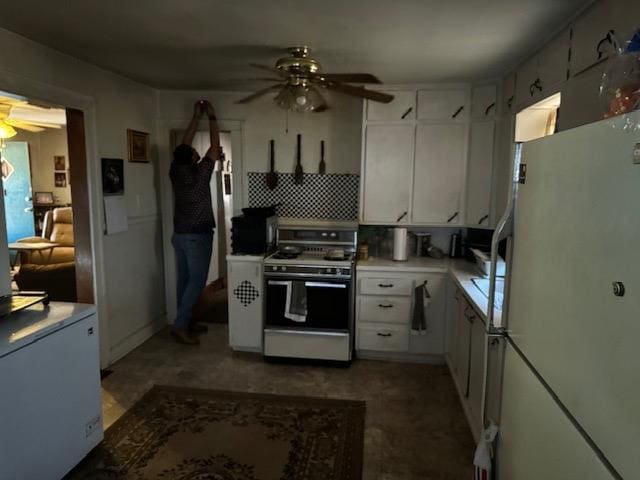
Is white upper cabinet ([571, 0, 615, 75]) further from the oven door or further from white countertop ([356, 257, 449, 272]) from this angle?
the oven door

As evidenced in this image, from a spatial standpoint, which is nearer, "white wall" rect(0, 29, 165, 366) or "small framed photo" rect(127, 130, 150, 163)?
"white wall" rect(0, 29, 165, 366)

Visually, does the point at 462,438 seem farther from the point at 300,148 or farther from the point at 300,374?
the point at 300,148

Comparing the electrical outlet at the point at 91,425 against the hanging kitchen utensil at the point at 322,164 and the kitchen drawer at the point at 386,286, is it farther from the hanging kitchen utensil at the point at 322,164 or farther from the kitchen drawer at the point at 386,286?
the hanging kitchen utensil at the point at 322,164

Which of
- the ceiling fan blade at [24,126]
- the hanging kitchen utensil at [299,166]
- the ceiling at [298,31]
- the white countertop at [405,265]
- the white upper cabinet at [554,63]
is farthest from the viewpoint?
the ceiling fan blade at [24,126]

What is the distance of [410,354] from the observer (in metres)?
3.66

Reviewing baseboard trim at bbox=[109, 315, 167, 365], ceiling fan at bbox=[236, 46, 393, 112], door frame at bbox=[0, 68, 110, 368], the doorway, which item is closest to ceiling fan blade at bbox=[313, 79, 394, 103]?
ceiling fan at bbox=[236, 46, 393, 112]

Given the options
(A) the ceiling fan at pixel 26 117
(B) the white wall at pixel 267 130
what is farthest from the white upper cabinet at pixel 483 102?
(A) the ceiling fan at pixel 26 117

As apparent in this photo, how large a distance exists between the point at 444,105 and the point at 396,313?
1.73m

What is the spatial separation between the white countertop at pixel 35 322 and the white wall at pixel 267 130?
2.16m

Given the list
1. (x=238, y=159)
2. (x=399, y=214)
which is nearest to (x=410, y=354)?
(x=399, y=214)

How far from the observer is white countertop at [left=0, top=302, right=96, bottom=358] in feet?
6.08

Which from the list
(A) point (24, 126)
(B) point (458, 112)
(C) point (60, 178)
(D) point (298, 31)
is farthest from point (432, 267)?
(C) point (60, 178)

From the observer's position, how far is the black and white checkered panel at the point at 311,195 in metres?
4.11

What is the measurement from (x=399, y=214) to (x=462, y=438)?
5.96 feet
